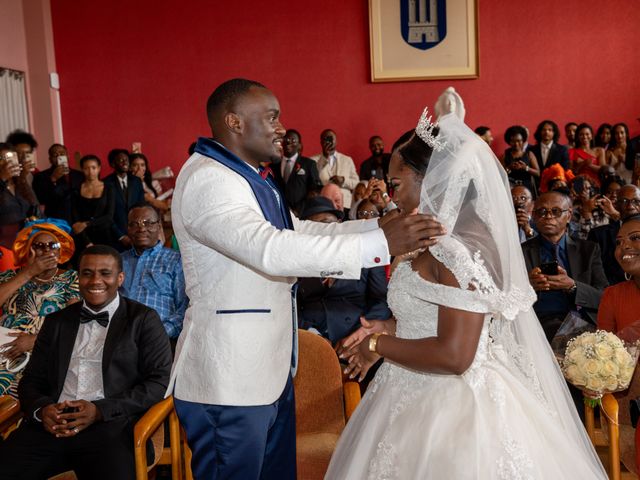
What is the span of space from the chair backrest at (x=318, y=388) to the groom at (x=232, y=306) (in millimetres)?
782

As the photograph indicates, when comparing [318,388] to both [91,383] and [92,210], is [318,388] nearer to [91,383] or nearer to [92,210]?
[91,383]

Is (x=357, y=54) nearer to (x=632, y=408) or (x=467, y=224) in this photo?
(x=632, y=408)

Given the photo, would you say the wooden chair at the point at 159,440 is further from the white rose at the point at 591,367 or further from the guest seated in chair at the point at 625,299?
the guest seated in chair at the point at 625,299

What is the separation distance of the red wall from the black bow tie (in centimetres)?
654

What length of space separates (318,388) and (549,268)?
4.39ft

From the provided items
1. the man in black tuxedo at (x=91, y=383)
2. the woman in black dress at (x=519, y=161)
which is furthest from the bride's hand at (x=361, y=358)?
the woman in black dress at (x=519, y=161)

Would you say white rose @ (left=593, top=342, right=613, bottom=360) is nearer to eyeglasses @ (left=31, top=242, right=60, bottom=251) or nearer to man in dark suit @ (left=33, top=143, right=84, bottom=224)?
eyeglasses @ (left=31, top=242, right=60, bottom=251)

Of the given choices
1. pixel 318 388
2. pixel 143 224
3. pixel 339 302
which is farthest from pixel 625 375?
pixel 143 224

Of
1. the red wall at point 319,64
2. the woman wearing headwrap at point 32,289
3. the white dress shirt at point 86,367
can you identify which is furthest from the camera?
the red wall at point 319,64

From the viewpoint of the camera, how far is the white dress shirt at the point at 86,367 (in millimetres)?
3098

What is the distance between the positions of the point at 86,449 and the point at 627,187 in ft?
12.5

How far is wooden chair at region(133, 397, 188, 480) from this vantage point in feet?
8.61

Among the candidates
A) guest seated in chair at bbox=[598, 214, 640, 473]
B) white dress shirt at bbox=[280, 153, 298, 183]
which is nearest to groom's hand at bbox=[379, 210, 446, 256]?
guest seated in chair at bbox=[598, 214, 640, 473]

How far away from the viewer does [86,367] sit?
3.12 meters
